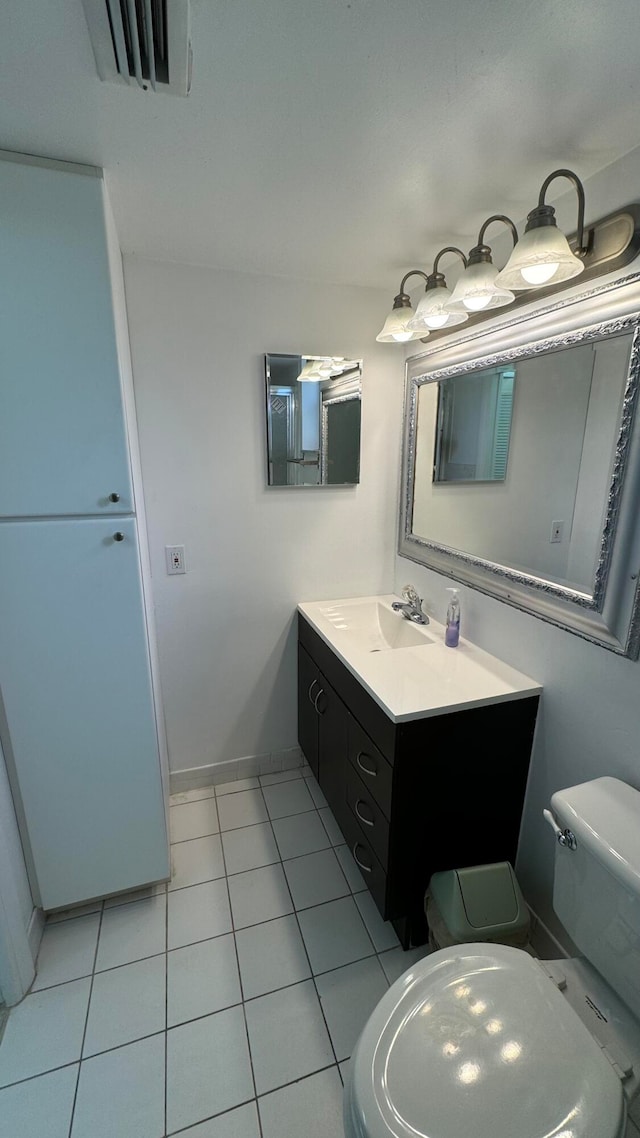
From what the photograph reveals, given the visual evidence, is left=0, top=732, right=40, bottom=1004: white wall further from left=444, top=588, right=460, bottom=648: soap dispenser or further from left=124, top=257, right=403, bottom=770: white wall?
left=444, top=588, right=460, bottom=648: soap dispenser

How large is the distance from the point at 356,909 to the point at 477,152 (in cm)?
221

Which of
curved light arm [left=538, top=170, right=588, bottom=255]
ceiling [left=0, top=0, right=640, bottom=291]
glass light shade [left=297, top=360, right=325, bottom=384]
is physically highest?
ceiling [left=0, top=0, right=640, bottom=291]

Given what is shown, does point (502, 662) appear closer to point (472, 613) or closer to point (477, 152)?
point (472, 613)

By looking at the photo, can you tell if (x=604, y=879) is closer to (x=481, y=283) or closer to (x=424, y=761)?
(x=424, y=761)

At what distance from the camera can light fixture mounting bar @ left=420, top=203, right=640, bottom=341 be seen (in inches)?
38.9

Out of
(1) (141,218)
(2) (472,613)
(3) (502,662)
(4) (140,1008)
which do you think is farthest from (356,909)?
(1) (141,218)

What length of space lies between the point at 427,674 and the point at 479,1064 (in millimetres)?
826

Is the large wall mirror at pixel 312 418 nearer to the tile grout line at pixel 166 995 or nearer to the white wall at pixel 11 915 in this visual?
the white wall at pixel 11 915

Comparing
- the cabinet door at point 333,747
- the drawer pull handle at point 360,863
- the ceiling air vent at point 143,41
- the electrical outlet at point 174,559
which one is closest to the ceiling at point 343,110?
the ceiling air vent at point 143,41

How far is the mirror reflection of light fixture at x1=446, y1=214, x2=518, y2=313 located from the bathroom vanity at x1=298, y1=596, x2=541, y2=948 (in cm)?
107

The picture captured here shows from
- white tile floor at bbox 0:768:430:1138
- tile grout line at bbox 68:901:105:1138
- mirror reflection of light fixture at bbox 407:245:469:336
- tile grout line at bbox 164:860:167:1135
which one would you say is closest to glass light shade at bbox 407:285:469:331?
mirror reflection of light fixture at bbox 407:245:469:336

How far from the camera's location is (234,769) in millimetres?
2158

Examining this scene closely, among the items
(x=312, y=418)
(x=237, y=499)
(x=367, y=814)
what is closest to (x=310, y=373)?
(x=312, y=418)

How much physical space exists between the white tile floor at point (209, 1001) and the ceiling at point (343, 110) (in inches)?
86.6
